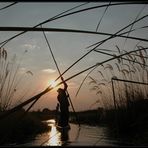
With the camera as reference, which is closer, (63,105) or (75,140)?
(75,140)

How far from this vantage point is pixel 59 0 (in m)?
1.11

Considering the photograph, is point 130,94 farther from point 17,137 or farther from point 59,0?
point 59,0

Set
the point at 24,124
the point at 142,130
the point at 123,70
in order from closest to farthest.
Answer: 1. the point at 142,130
2. the point at 123,70
3. the point at 24,124

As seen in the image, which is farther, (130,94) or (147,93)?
(130,94)

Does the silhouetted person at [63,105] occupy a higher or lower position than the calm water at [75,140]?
higher

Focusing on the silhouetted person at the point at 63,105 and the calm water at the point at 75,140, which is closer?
the calm water at the point at 75,140

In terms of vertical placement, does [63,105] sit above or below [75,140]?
above

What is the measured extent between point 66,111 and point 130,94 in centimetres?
342

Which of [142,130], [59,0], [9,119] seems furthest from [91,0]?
[9,119]

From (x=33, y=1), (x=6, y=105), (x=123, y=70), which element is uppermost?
(x=123, y=70)

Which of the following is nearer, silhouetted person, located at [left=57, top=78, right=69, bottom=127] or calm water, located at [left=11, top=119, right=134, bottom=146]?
calm water, located at [left=11, top=119, right=134, bottom=146]

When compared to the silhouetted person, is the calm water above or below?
below

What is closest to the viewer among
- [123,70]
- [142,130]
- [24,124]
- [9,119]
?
[142,130]

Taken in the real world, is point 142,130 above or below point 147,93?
below
